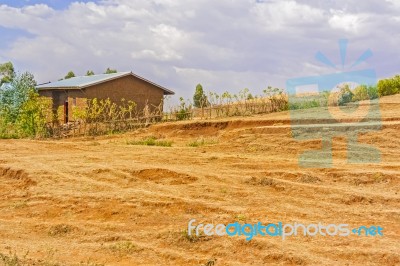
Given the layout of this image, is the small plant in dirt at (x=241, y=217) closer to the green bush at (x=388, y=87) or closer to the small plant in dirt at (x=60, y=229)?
the small plant in dirt at (x=60, y=229)

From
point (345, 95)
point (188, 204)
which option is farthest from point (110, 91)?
point (188, 204)

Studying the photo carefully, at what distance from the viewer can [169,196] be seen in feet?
27.9

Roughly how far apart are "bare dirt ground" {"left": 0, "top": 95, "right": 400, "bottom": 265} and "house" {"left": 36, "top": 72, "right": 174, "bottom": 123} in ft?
44.6

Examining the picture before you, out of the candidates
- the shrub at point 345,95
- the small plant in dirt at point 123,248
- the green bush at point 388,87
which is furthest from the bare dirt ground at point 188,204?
the green bush at point 388,87

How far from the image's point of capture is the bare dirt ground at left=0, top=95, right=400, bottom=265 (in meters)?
6.00

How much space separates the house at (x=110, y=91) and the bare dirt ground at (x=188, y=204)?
1360cm

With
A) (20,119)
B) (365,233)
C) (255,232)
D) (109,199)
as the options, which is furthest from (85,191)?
→ (20,119)

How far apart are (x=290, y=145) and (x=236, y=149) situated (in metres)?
1.58

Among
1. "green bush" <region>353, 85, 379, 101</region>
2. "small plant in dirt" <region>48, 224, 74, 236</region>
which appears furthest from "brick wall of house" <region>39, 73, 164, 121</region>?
"small plant in dirt" <region>48, 224, 74, 236</region>

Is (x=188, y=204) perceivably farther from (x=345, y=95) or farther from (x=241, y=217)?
(x=345, y=95)

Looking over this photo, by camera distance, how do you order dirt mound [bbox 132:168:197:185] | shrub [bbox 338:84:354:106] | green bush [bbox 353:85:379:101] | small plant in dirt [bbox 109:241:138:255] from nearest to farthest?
small plant in dirt [bbox 109:241:138:255]
dirt mound [bbox 132:168:197:185]
shrub [bbox 338:84:354:106]
green bush [bbox 353:85:379:101]

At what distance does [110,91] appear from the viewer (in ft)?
92.5

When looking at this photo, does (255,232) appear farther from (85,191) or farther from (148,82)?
(148,82)

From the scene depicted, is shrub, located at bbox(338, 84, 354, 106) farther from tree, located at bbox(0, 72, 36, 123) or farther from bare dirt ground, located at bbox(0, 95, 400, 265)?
tree, located at bbox(0, 72, 36, 123)
